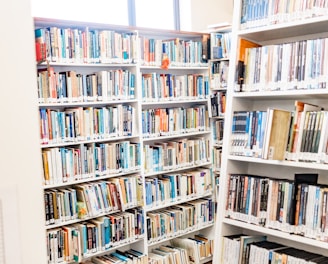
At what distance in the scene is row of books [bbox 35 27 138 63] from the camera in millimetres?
2928

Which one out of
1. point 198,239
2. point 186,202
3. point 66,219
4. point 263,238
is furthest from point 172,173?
point 263,238

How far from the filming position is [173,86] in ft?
12.5

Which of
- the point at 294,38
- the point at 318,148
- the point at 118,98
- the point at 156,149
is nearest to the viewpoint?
the point at 318,148

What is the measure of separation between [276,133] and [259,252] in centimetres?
77

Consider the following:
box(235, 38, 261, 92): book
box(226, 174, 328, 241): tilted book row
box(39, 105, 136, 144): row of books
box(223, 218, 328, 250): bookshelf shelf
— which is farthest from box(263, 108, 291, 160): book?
box(39, 105, 136, 144): row of books

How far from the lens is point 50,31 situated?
9.70 feet

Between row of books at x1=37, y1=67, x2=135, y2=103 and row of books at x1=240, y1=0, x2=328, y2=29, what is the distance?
1205 millimetres

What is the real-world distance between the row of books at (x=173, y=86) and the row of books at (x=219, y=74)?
0.07 meters

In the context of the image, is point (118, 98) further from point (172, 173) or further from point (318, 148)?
point (318, 148)

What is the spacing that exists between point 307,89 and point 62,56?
175 cm

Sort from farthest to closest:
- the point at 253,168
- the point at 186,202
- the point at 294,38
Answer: the point at 186,202 < the point at 253,168 < the point at 294,38

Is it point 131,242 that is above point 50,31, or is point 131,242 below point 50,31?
below

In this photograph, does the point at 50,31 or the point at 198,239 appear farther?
the point at 198,239

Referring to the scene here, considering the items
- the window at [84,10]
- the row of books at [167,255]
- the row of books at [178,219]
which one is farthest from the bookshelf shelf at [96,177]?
the window at [84,10]
